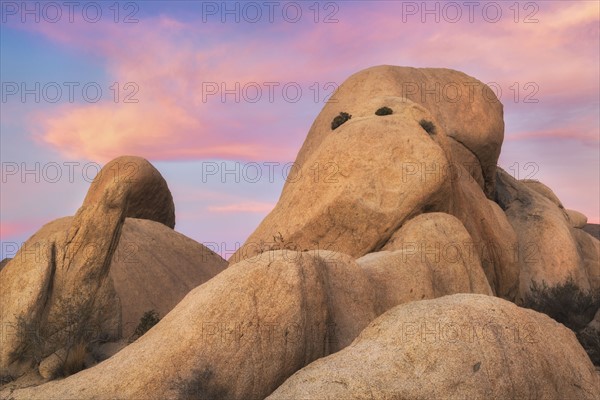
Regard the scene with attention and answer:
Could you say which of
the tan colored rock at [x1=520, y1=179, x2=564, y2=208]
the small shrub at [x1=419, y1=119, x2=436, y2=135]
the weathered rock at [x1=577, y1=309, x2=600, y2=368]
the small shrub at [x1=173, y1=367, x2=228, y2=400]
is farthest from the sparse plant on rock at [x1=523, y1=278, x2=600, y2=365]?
the small shrub at [x1=173, y1=367, x2=228, y2=400]

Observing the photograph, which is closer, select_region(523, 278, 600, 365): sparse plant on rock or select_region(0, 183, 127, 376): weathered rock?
select_region(0, 183, 127, 376): weathered rock

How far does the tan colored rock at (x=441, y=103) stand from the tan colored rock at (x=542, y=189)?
25.5 feet

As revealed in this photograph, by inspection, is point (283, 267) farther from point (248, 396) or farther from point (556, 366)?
point (556, 366)

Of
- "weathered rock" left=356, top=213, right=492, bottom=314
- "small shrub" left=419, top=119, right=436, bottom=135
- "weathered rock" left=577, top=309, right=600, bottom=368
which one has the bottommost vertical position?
"weathered rock" left=577, top=309, right=600, bottom=368

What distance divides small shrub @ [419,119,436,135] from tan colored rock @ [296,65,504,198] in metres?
7.82

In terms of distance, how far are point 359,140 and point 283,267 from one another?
12.6 metres

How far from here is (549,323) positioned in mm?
17969

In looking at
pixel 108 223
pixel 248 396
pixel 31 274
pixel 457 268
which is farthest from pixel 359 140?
pixel 248 396

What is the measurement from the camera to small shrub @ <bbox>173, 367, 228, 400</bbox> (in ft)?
49.2

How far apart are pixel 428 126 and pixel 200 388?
18.7m

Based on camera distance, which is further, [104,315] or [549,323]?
[104,315]

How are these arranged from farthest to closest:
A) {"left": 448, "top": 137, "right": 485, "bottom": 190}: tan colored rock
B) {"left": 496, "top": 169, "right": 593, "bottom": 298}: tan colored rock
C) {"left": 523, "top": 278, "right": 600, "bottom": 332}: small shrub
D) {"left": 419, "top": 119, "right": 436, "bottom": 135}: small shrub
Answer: {"left": 448, "top": 137, "right": 485, "bottom": 190}: tan colored rock
{"left": 496, "top": 169, "right": 593, "bottom": 298}: tan colored rock
{"left": 523, "top": 278, "right": 600, "bottom": 332}: small shrub
{"left": 419, "top": 119, "right": 436, "bottom": 135}: small shrub

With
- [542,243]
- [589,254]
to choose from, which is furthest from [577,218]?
[542,243]

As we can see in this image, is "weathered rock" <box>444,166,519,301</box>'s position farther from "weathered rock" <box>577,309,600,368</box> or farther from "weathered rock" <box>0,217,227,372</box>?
"weathered rock" <box>0,217,227,372</box>
